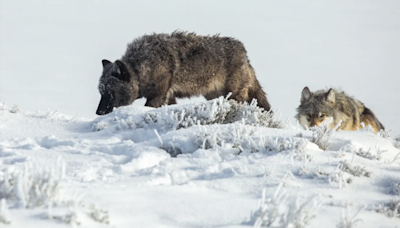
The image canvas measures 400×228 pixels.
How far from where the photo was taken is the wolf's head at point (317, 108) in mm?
12078

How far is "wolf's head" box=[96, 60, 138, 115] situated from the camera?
13.2 metres

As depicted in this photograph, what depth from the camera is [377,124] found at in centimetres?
1305

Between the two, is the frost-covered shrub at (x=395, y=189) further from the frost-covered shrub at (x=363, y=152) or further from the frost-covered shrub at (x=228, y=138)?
the frost-covered shrub at (x=228, y=138)

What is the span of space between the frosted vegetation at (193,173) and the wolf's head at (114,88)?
415 centimetres

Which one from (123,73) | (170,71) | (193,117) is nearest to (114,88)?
(123,73)

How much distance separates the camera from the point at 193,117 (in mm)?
8023

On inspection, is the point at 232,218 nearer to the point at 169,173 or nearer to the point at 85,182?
the point at 169,173

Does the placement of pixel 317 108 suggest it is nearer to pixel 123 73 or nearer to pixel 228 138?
pixel 123 73

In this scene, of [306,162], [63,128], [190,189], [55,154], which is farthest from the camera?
[63,128]

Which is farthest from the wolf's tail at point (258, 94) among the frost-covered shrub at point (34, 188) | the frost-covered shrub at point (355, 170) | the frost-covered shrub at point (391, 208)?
the frost-covered shrub at point (34, 188)

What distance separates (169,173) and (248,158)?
1.16m

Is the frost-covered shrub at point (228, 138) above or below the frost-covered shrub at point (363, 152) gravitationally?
above

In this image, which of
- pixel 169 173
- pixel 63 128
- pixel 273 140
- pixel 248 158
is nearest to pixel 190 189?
pixel 169 173

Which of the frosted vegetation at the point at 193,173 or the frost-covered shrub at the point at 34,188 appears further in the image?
the frosted vegetation at the point at 193,173
